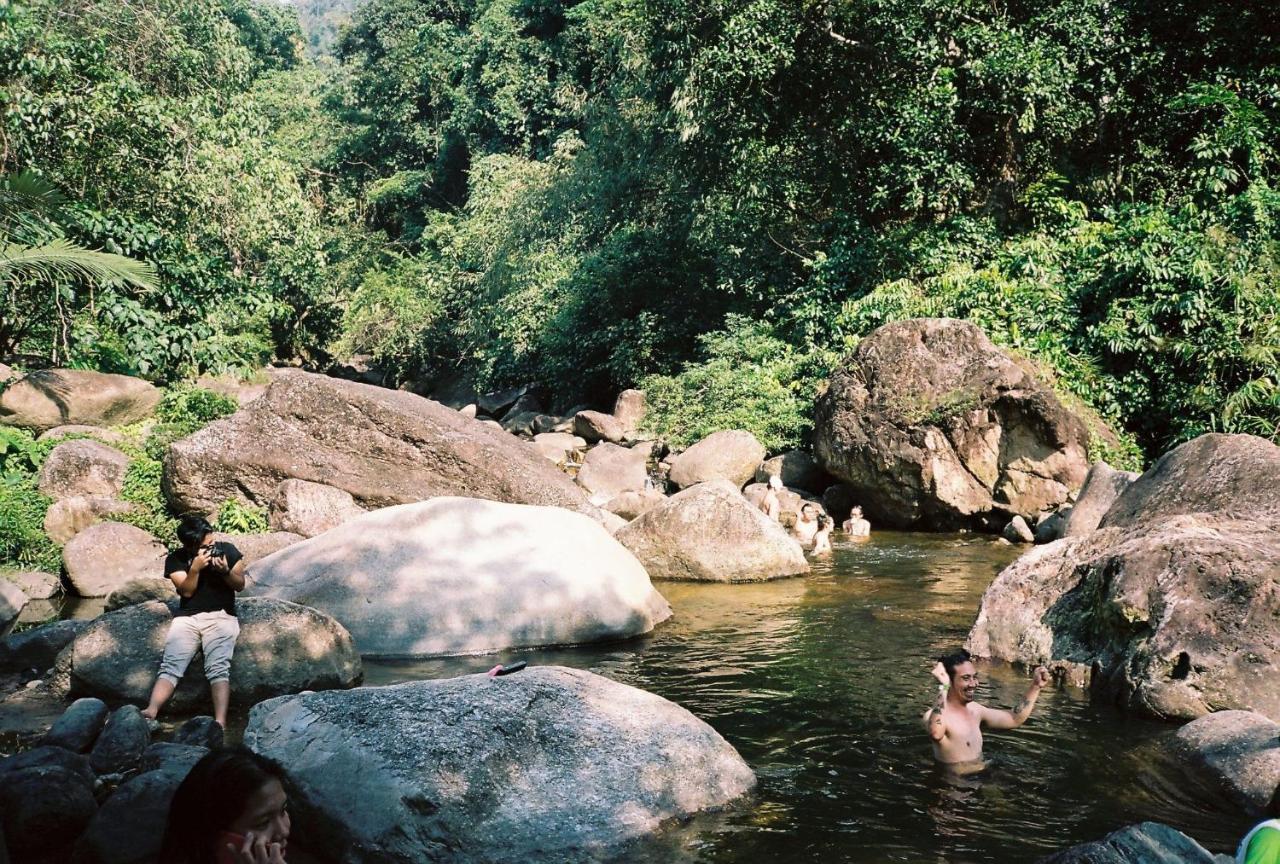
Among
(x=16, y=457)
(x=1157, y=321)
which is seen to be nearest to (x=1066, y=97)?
(x=1157, y=321)

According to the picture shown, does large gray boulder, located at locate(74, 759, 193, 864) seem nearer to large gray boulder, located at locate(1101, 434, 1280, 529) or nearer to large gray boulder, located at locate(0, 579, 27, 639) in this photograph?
large gray boulder, located at locate(0, 579, 27, 639)

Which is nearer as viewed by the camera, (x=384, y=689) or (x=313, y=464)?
(x=384, y=689)

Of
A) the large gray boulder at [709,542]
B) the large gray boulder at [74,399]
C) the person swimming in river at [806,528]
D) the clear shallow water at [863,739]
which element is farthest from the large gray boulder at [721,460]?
the large gray boulder at [74,399]

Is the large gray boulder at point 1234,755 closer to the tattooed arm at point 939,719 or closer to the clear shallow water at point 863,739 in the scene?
the clear shallow water at point 863,739

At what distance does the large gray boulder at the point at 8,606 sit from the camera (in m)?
10.3

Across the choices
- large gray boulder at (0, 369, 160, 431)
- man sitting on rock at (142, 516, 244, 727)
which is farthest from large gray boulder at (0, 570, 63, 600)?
man sitting on rock at (142, 516, 244, 727)

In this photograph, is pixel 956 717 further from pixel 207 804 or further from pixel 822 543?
pixel 822 543

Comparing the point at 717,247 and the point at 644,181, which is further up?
the point at 644,181

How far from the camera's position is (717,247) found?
2555cm

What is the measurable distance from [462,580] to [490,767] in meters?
4.38

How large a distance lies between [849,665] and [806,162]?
1624 centimetres

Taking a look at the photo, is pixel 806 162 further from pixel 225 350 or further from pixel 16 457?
pixel 16 457

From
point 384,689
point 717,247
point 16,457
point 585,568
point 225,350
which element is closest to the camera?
point 384,689

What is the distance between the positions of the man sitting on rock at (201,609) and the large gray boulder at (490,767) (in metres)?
1.48
